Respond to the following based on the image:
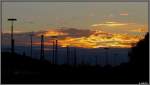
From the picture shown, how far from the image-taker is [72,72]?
14.0 m

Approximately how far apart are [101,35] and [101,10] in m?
0.24

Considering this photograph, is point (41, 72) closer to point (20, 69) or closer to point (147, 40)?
point (20, 69)

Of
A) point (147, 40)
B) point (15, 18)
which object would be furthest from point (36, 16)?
point (147, 40)

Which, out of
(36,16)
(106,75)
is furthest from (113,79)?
(36,16)

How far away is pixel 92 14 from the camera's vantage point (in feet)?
46.1

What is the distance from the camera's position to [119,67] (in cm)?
1403

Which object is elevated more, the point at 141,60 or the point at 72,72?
the point at 141,60

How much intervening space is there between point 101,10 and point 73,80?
72 cm

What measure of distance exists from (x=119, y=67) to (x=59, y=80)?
58 cm

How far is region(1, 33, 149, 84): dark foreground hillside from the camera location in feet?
45.9

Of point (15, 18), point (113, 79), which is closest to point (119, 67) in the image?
point (113, 79)

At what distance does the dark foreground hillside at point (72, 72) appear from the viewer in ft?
45.9

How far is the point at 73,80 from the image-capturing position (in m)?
14.0

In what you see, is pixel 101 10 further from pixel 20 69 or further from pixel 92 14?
pixel 20 69
